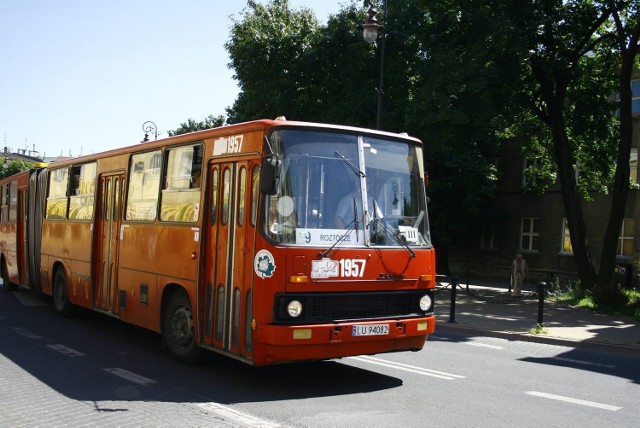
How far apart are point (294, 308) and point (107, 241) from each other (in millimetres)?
5483

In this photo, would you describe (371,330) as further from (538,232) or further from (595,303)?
(538,232)

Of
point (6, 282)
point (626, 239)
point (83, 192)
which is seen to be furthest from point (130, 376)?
point (626, 239)

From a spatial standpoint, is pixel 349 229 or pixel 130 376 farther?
pixel 130 376

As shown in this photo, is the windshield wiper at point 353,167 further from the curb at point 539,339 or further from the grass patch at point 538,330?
the grass patch at point 538,330

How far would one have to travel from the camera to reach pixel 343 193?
792 cm

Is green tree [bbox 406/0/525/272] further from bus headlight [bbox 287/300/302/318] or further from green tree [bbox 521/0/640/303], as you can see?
bus headlight [bbox 287/300/302/318]

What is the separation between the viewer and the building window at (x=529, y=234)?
3763 cm

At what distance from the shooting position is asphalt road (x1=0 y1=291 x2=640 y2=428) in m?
6.70

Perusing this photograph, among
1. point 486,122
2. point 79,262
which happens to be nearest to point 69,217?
point 79,262

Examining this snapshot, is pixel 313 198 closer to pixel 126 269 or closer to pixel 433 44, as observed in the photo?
pixel 126 269

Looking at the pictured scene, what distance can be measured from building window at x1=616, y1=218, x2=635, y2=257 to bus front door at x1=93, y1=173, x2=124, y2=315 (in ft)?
90.0

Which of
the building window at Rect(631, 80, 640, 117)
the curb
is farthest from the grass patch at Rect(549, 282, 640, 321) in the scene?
the building window at Rect(631, 80, 640, 117)

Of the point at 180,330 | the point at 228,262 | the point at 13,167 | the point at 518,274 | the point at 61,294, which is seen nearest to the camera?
the point at 228,262

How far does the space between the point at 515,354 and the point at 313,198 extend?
6.09m
